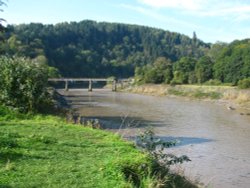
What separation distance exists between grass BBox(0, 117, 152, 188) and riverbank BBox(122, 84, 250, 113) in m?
43.3

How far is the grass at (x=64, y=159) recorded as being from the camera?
31.1 feet

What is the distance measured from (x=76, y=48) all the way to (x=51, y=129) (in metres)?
158

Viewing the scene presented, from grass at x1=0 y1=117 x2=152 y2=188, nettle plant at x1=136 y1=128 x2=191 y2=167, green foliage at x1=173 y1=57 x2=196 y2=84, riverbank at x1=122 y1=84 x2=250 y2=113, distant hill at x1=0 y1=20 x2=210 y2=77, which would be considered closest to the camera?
grass at x1=0 y1=117 x2=152 y2=188

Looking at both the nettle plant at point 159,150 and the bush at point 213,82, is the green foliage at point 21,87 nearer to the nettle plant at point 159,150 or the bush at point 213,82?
the nettle plant at point 159,150

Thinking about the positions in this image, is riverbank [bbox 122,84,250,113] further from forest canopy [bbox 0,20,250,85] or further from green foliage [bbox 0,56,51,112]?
green foliage [bbox 0,56,51,112]

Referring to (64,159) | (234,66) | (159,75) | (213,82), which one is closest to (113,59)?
(159,75)

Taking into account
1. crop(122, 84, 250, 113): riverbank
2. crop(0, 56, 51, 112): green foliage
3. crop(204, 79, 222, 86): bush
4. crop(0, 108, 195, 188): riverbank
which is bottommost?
crop(122, 84, 250, 113): riverbank

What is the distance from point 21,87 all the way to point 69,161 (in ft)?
43.7

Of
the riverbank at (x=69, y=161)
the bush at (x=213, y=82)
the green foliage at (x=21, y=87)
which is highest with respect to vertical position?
the green foliage at (x=21, y=87)

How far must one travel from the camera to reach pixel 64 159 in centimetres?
1145

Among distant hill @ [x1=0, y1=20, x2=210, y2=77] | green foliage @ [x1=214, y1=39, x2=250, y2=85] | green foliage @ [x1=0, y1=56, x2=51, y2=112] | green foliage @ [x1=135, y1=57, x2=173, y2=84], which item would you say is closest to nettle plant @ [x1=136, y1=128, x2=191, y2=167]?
green foliage @ [x1=0, y1=56, x2=51, y2=112]

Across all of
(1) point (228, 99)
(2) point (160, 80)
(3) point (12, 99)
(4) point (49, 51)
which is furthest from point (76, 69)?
(3) point (12, 99)

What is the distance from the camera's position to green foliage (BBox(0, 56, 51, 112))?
77.8 feet

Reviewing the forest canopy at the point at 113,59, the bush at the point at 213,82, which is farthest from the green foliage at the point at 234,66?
the bush at the point at 213,82
